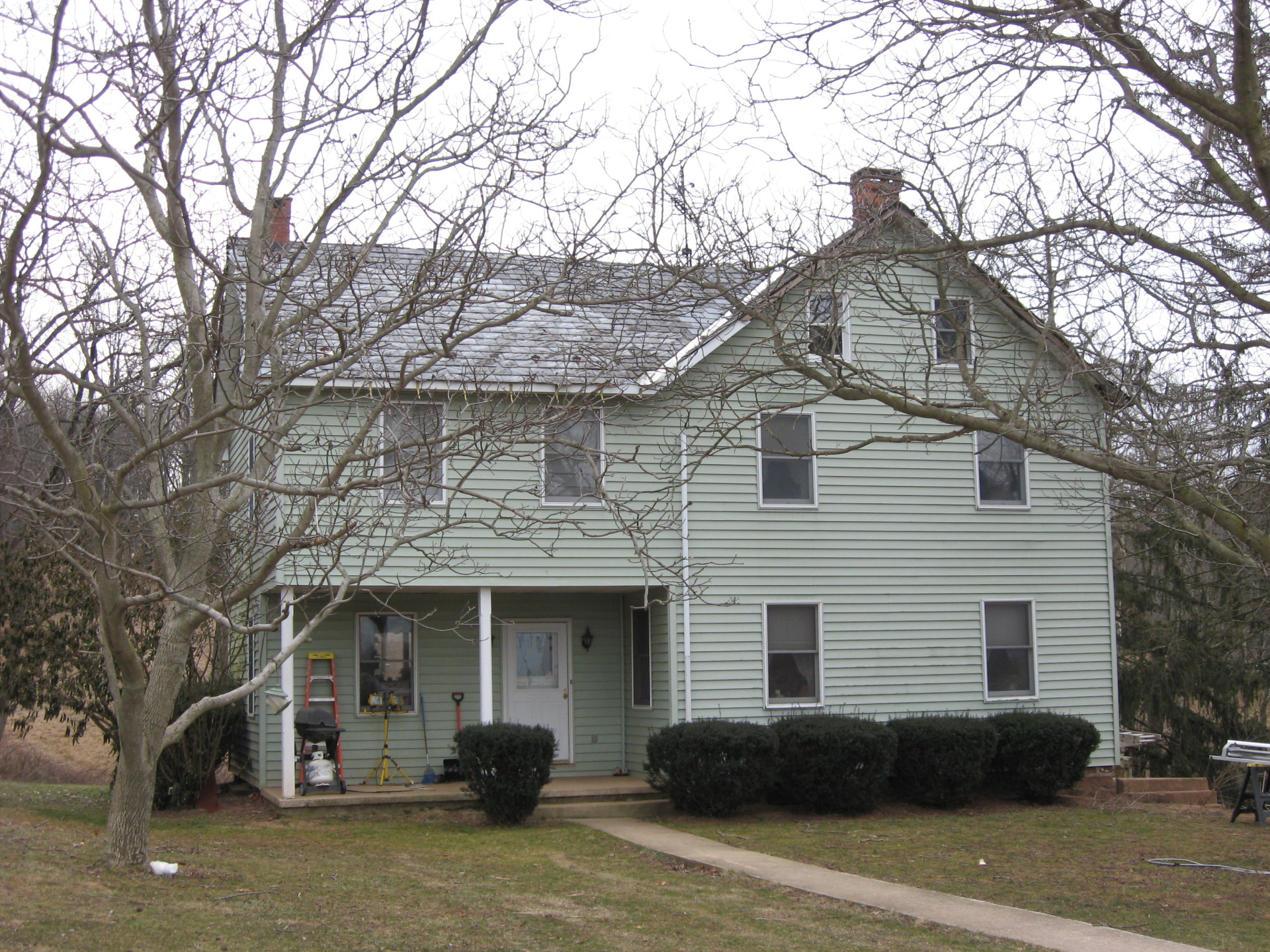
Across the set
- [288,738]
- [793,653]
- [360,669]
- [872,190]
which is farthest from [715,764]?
[872,190]

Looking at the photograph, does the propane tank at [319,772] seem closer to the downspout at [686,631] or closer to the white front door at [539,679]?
the white front door at [539,679]

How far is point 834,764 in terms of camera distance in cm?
1471

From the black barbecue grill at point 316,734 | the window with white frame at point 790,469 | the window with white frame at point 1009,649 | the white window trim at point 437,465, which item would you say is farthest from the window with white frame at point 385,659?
the window with white frame at point 1009,649

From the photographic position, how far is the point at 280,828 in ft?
44.0

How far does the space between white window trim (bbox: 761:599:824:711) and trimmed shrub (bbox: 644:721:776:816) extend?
1499 millimetres

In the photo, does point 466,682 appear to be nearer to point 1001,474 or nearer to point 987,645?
point 987,645

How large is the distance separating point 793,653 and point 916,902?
6.80 meters

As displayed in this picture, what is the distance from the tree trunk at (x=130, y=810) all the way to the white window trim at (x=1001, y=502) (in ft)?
39.0

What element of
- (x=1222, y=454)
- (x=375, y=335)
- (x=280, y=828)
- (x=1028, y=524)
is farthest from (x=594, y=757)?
(x=375, y=335)

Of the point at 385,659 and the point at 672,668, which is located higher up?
the point at 385,659

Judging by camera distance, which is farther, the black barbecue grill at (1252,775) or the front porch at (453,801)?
the front porch at (453,801)

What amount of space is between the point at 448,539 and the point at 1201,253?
357 inches

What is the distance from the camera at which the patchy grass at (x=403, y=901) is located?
24.9 ft

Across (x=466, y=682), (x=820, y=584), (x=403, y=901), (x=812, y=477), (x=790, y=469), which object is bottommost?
(x=403, y=901)
